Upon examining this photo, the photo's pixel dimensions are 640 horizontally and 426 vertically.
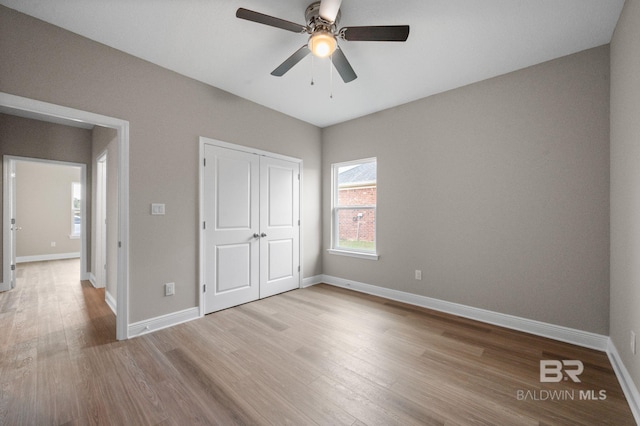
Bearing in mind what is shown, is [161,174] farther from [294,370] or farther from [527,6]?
[527,6]

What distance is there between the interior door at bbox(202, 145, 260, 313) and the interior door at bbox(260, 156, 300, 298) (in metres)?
0.11

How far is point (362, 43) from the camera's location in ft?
7.78

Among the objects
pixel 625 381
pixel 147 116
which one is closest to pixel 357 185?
pixel 147 116

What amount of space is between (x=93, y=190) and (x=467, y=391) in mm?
6041

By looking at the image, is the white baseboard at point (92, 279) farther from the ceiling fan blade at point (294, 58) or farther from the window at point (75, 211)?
the ceiling fan blade at point (294, 58)

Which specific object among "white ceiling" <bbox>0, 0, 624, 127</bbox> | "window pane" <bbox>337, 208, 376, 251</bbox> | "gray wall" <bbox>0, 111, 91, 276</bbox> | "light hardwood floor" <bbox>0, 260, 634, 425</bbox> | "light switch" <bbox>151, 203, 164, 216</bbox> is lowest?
"light hardwood floor" <bbox>0, 260, 634, 425</bbox>

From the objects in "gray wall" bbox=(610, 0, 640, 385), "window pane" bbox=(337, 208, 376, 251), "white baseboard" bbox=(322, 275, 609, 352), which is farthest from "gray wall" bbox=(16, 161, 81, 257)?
"gray wall" bbox=(610, 0, 640, 385)

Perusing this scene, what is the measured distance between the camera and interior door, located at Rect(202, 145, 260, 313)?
3.21 meters

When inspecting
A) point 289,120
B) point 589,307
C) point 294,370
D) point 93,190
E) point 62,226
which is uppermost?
point 289,120

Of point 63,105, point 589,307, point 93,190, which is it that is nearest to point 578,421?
point 589,307

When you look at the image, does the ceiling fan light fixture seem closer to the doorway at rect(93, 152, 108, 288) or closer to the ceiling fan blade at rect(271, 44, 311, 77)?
the ceiling fan blade at rect(271, 44, 311, 77)

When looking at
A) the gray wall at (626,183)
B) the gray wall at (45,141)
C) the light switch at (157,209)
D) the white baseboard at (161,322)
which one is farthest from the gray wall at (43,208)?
the gray wall at (626,183)

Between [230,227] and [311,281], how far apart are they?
1803mm

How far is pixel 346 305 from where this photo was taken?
3.51 m
